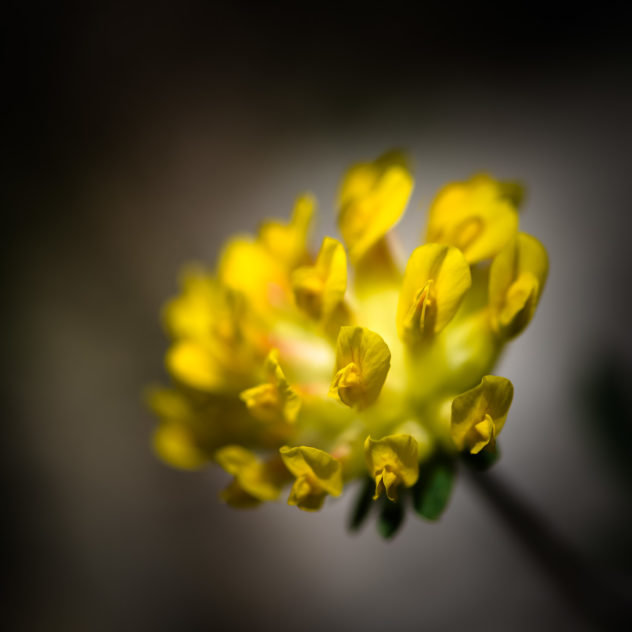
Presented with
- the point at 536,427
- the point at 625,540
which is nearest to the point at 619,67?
the point at 536,427

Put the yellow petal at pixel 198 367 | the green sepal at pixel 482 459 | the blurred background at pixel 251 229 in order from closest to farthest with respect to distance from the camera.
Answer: the green sepal at pixel 482 459, the yellow petal at pixel 198 367, the blurred background at pixel 251 229

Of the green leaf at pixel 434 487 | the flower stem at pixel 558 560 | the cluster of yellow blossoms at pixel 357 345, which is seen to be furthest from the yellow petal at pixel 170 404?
the flower stem at pixel 558 560

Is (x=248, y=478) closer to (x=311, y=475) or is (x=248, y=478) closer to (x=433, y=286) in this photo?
(x=311, y=475)

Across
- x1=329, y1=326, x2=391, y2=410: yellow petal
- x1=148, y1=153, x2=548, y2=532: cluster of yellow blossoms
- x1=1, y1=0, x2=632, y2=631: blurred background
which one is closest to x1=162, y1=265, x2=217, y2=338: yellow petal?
x1=148, y1=153, x2=548, y2=532: cluster of yellow blossoms

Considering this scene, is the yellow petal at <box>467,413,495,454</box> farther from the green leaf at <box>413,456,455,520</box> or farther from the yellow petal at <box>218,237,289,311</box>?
the yellow petal at <box>218,237,289,311</box>

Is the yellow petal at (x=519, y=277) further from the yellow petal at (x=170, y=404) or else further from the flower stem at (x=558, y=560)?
the yellow petal at (x=170, y=404)

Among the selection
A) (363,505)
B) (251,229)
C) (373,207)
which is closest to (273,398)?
(363,505)
